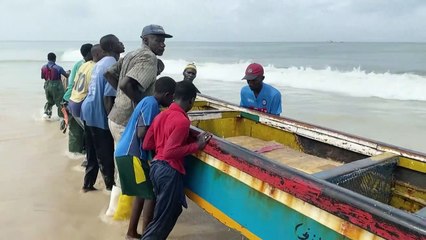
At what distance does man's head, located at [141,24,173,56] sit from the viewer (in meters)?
3.38

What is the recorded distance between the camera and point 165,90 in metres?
2.99

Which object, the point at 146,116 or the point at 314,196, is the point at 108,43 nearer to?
the point at 146,116

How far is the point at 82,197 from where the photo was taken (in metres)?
4.43

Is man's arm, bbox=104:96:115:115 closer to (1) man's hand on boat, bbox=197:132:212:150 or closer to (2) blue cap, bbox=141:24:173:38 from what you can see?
(2) blue cap, bbox=141:24:173:38

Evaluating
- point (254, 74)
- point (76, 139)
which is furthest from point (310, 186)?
point (76, 139)

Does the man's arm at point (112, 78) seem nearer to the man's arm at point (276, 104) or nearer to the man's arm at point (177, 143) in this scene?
the man's arm at point (177, 143)

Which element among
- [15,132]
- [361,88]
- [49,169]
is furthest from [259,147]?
[361,88]

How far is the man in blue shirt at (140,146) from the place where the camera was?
9.75 feet

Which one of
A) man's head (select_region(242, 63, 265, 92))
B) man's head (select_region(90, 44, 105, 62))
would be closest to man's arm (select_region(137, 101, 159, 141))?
man's head (select_region(242, 63, 265, 92))

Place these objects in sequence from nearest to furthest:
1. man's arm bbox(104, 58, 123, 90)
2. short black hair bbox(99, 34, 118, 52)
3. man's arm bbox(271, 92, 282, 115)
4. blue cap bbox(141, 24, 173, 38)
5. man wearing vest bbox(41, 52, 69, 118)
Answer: blue cap bbox(141, 24, 173, 38), man's arm bbox(104, 58, 123, 90), short black hair bbox(99, 34, 118, 52), man's arm bbox(271, 92, 282, 115), man wearing vest bbox(41, 52, 69, 118)

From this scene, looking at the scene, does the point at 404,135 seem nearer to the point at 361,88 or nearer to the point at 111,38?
the point at 111,38

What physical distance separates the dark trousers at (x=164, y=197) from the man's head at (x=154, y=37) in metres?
1.12

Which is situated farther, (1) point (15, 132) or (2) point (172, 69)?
(2) point (172, 69)

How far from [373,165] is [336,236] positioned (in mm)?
954
